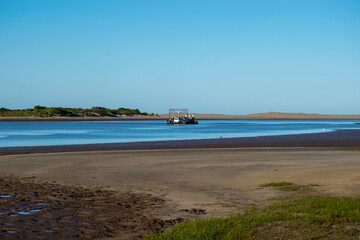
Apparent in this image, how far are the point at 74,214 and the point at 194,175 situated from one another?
26.3 ft

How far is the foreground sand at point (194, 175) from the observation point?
12.9m

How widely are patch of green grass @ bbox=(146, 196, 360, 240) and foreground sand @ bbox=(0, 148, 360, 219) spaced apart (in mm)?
1353

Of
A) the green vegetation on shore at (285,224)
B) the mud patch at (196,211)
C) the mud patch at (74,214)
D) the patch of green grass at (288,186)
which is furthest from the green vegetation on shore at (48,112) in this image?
the green vegetation on shore at (285,224)

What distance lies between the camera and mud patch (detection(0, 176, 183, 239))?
9.37 m

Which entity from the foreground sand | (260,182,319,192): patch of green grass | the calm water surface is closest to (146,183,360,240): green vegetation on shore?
the foreground sand

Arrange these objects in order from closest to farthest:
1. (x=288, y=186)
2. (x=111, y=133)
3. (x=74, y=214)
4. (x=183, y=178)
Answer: (x=74, y=214), (x=288, y=186), (x=183, y=178), (x=111, y=133)

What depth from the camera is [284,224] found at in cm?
926

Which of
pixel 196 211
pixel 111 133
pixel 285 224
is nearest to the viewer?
pixel 285 224

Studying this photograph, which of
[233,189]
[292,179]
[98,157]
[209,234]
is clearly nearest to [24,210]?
[209,234]

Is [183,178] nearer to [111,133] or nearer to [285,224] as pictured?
[285,224]

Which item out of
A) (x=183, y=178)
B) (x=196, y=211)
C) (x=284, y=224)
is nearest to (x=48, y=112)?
(x=183, y=178)

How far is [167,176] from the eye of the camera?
18000mm

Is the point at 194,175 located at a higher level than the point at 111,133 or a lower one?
lower

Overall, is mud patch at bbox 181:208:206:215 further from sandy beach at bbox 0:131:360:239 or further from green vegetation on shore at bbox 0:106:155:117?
green vegetation on shore at bbox 0:106:155:117
